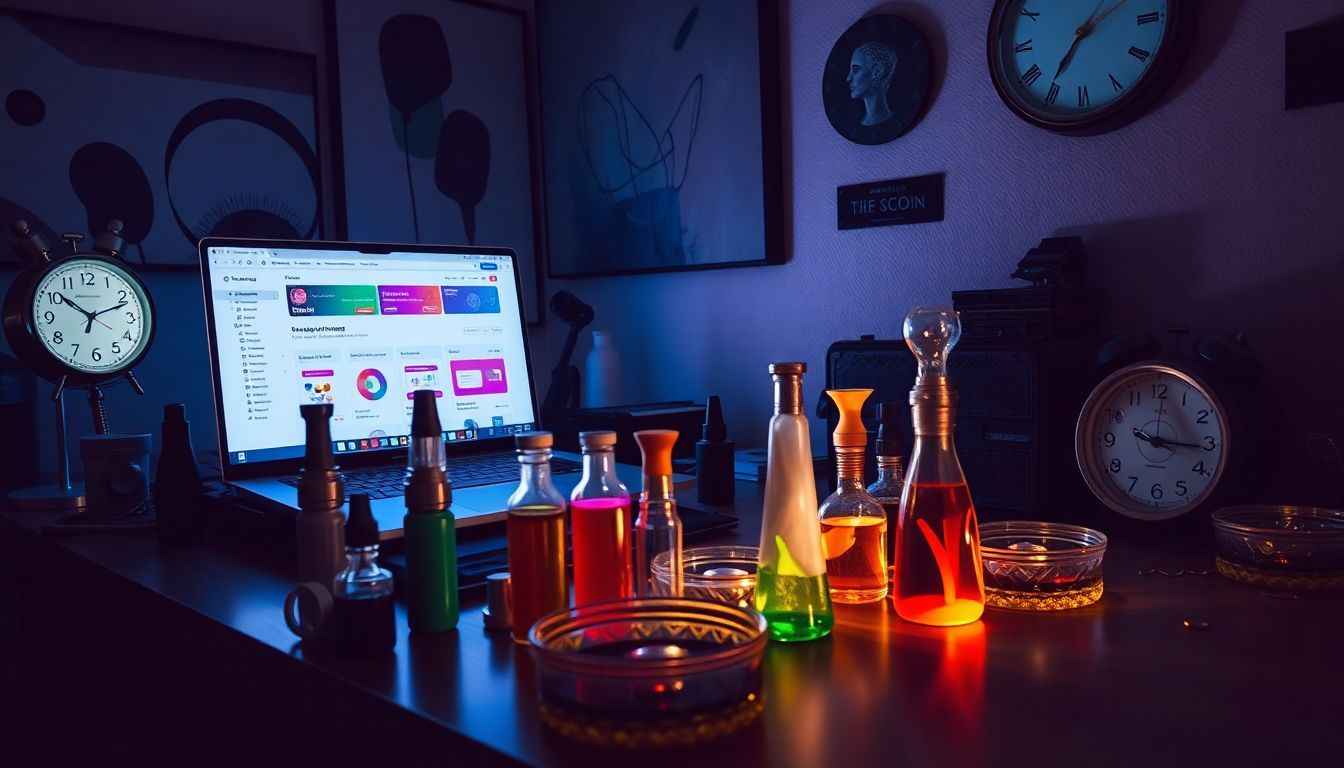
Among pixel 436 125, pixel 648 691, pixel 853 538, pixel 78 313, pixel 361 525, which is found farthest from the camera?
pixel 436 125

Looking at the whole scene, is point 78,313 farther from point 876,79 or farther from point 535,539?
point 876,79

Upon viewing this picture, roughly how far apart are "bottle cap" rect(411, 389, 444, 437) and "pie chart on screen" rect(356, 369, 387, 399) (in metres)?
0.59

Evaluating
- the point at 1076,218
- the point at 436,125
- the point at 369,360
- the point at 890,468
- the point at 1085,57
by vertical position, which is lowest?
the point at 890,468

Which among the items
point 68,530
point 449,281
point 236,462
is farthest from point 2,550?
point 449,281

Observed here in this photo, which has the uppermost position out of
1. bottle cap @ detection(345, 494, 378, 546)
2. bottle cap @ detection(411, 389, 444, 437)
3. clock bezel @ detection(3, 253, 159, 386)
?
clock bezel @ detection(3, 253, 159, 386)

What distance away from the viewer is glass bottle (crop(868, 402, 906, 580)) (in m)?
0.93

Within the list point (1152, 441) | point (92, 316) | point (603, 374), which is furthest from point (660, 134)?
point (1152, 441)

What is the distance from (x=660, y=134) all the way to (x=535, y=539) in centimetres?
129

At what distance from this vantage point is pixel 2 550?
55.9 inches

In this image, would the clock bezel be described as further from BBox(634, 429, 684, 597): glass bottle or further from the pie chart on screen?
BBox(634, 429, 684, 597): glass bottle

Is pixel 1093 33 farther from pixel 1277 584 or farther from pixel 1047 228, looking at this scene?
pixel 1277 584

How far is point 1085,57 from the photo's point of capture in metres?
1.27

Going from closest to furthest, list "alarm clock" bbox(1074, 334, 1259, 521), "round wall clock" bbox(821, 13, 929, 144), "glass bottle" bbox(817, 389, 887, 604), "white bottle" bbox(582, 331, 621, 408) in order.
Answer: "glass bottle" bbox(817, 389, 887, 604), "alarm clock" bbox(1074, 334, 1259, 521), "round wall clock" bbox(821, 13, 929, 144), "white bottle" bbox(582, 331, 621, 408)

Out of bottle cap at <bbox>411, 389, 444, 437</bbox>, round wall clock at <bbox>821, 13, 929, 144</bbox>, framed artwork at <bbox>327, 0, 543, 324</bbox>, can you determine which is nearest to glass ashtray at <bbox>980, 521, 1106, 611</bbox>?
bottle cap at <bbox>411, 389, 444, 437</bbox>
